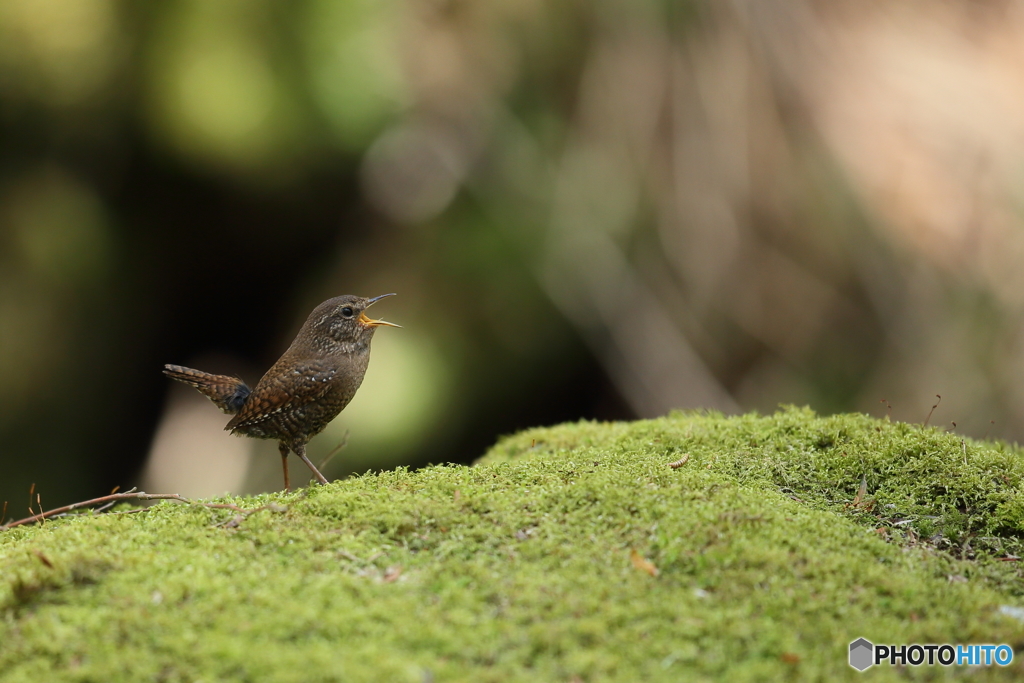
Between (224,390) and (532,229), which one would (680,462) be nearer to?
(224,390)

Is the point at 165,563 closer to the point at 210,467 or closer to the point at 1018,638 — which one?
the point at 1018,638

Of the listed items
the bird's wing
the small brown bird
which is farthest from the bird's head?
the bird's wing

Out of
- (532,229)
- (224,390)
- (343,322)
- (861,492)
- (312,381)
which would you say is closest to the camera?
(861,492)

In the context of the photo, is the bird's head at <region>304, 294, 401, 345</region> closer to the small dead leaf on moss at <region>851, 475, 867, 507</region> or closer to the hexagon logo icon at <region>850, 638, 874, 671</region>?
the small dead leaf on moss at <region>851, 475, 867, 507</region>

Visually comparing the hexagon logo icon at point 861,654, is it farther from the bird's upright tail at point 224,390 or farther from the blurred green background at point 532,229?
the blurred green background at point 532,229

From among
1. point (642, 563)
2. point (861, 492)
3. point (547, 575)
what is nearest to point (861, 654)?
point (642, 563)

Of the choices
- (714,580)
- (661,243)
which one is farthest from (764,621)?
(661,243)
